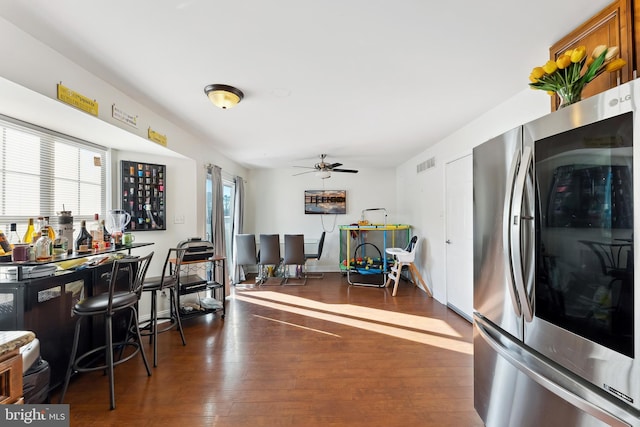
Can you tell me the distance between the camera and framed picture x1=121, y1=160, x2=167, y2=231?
120 inches

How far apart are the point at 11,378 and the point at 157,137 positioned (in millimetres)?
2502

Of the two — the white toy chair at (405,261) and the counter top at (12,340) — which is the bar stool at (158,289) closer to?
the counter top at (12,340)

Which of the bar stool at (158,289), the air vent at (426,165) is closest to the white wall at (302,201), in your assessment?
the air vent at (426,165)

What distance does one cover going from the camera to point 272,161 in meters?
5.14

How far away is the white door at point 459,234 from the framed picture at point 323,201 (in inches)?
110

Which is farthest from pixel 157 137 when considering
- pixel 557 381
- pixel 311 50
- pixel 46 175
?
pixel 557 381

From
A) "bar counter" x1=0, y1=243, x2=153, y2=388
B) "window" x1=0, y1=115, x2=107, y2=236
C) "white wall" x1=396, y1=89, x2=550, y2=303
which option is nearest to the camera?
"bar counter" x1=0, y1=243, x2=153, y2=388

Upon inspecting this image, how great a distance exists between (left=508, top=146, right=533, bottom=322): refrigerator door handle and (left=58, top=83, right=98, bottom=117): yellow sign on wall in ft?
8.78

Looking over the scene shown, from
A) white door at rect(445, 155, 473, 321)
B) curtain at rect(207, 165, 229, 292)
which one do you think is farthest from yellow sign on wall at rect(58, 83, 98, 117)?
white door at rect(445, 155, 473, 321)

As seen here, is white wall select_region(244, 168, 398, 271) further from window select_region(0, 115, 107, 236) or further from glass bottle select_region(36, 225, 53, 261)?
glass bottle select_region(36, 225, 53, 261)

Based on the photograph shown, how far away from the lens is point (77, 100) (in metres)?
1.83

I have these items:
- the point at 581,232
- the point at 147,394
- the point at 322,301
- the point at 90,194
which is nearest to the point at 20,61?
the point at 90,194

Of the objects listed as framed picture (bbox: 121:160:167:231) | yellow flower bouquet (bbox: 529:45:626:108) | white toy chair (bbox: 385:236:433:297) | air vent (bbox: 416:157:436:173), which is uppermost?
air vent (bbox: 416:157:436:173)

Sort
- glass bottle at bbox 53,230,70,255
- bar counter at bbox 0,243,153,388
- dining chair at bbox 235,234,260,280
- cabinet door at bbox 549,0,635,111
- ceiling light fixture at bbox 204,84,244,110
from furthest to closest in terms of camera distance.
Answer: dining chair at bbox 235,234,260,280 < ceiling light fixture at bbox 204,84,244,110 < glass bottle at bbox 53,230,70,255 < bar counter at bbox 0,243,153,388 < cabinet door at bbox 549,0,635,111
